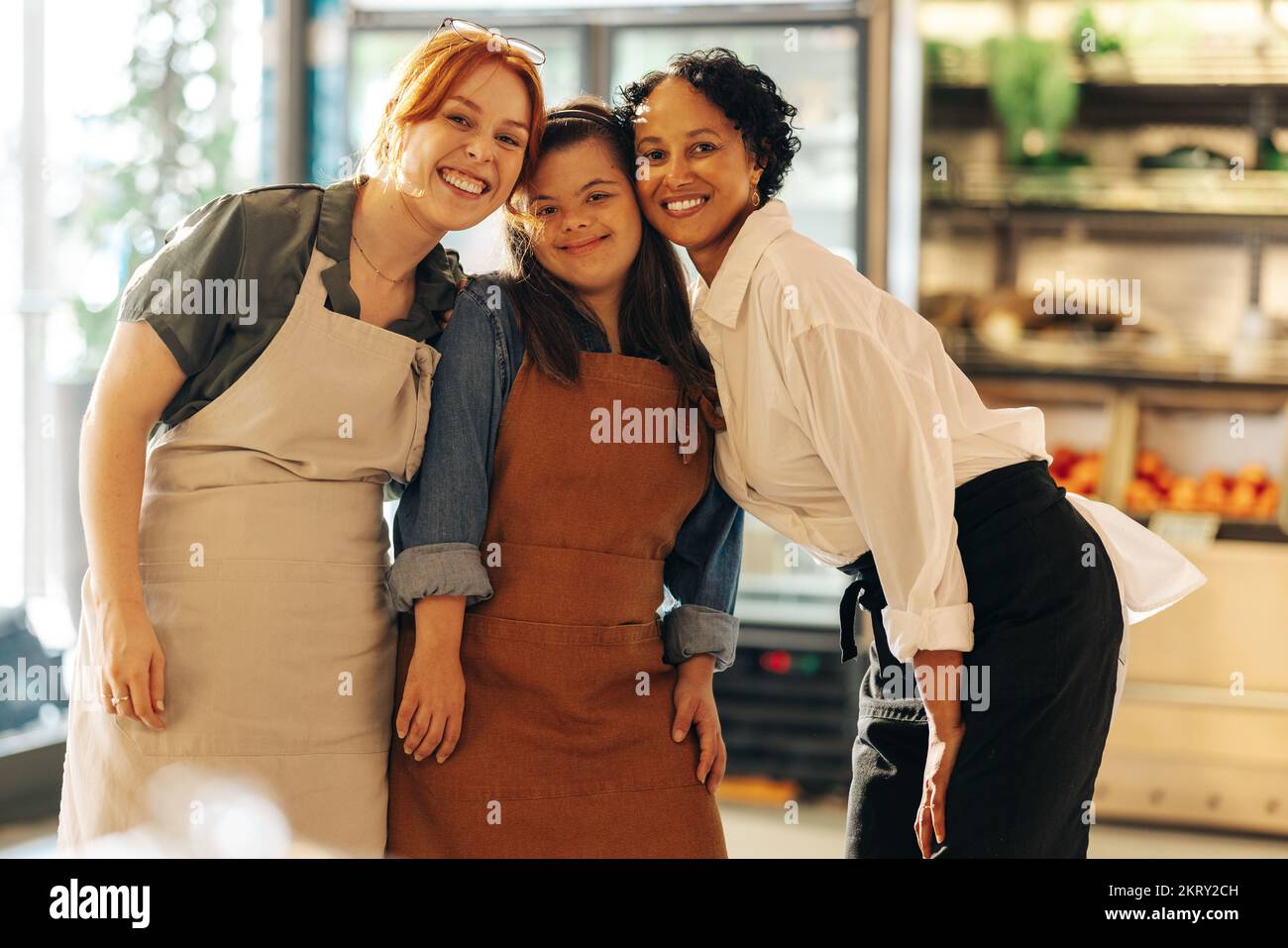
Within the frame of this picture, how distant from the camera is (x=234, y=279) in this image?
1527 millimetres

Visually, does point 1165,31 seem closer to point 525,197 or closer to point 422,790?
point 525,197

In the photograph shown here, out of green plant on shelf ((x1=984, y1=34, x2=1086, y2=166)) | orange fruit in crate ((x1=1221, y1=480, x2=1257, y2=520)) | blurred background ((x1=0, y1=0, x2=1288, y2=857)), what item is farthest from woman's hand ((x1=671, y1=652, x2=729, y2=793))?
green plant on shelf ((x1=984, y1=34, x2=1086, y2=166))

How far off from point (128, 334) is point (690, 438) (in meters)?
0.72

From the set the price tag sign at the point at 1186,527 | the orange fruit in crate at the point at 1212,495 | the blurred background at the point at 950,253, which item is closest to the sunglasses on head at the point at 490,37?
the blurred background at the point at 950,253

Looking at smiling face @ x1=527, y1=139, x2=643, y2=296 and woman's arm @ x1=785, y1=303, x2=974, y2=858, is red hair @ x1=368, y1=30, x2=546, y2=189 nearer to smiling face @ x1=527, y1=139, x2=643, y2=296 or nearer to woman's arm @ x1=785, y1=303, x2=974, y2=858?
smiling face @ x1=527, y1=139, x2=643, y2=296

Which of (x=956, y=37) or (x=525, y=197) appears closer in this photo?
(x=525, y=197)

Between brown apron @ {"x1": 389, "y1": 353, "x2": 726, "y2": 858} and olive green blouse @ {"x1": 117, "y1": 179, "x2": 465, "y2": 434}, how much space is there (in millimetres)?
262

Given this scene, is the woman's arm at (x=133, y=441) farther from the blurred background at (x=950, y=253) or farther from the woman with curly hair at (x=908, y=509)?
the blurred background at (x=950, y=253)

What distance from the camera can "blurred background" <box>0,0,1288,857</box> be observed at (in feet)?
11.3

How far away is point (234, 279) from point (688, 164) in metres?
0.61

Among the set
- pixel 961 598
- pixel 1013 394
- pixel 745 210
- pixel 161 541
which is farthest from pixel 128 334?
pixel 1013 394

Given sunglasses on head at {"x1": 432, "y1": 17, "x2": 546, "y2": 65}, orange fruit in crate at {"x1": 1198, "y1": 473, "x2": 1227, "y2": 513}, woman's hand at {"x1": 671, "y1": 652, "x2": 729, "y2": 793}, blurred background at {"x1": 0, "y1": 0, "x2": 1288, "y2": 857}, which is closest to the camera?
sunglasses on head at {"x1": 432, "y1": 17, "x2": 546, "y2": 65}

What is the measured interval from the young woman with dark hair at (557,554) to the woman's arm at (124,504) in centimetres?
31

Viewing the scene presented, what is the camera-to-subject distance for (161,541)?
157 centimetres
